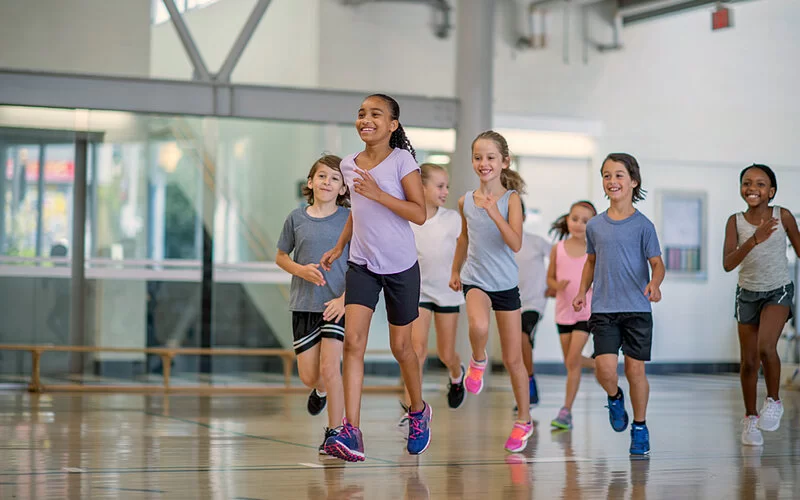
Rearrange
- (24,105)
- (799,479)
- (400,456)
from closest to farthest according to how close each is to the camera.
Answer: (799,479)
(400,456)
(24,105)

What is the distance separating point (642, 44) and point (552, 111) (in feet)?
5.38

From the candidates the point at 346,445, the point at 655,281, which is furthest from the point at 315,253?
the point at 655,281

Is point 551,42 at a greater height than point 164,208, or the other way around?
point 551,42

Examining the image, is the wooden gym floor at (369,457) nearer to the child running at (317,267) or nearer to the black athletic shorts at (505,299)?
the child running at (317,267)

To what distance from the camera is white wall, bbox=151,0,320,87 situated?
1097 centimetres

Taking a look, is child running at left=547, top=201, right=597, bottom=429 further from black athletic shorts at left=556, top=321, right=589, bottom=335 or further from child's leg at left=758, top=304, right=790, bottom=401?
child's leg at left=758, top=304, right=790, bottom=401

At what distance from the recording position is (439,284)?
6.90m

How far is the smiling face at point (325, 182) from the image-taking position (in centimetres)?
554

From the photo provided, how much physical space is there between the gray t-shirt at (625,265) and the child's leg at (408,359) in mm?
1176

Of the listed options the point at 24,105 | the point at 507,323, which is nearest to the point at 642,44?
the point at 24,105

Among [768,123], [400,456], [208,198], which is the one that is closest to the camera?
[400,456]

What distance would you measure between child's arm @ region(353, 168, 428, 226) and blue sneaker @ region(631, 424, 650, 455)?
1757 mm

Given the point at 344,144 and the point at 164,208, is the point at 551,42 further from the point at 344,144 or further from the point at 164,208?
the point at 164,208

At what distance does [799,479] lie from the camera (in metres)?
4.80
